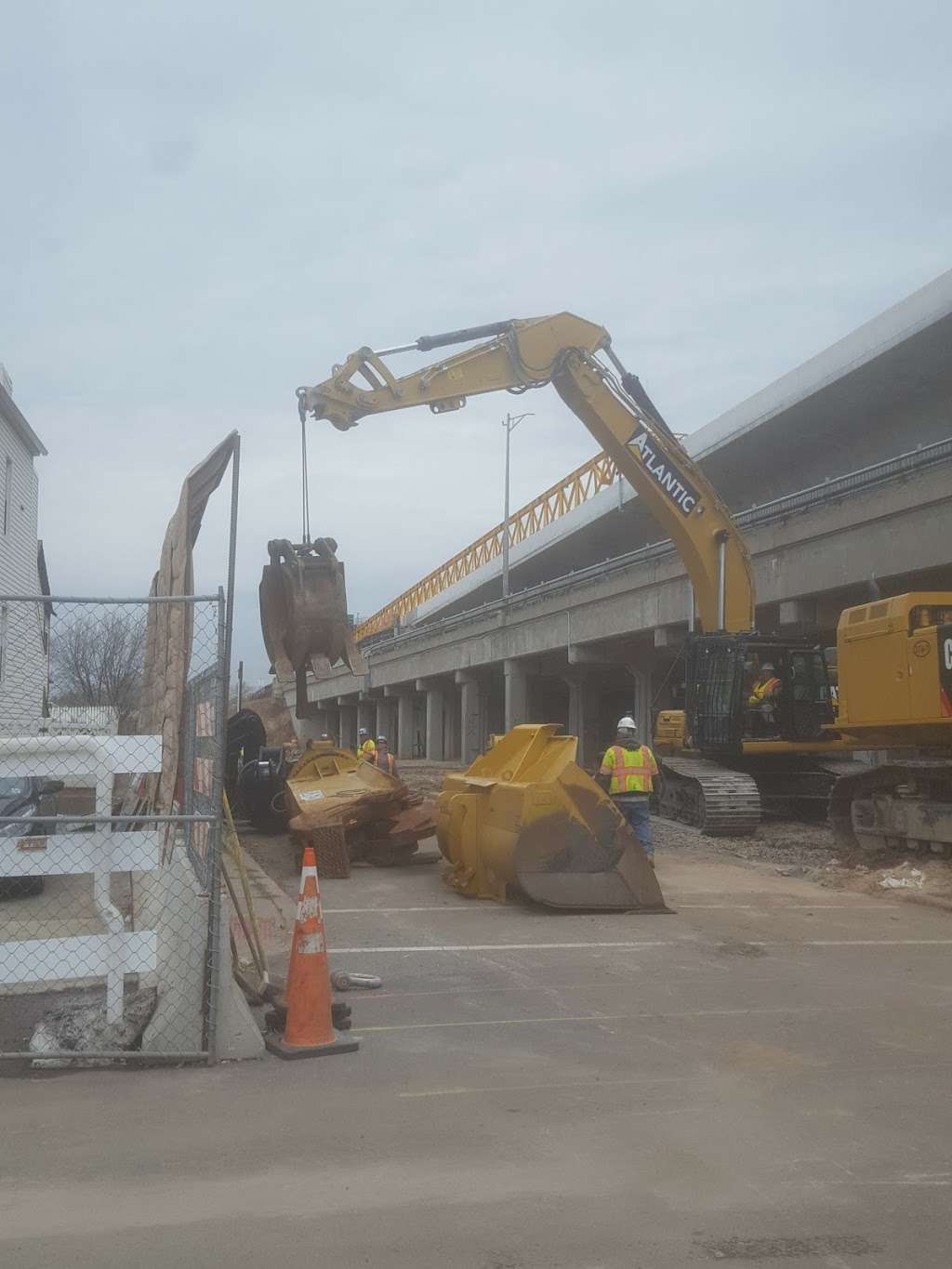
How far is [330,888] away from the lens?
13031 millimetres

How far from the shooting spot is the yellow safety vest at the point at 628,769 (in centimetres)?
1333

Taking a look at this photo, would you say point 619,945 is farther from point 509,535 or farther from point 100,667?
point 509,535

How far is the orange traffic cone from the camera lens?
6.31 m

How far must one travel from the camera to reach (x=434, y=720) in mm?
53062

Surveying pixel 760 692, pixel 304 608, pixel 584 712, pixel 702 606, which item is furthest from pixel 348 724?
pixel 304 608

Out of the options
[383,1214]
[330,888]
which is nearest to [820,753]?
Answer: [330,888]

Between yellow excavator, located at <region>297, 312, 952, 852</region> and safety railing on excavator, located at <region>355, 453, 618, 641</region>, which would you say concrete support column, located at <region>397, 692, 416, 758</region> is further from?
yellow excavator, located at <region>297, 312, 952, 852</region>

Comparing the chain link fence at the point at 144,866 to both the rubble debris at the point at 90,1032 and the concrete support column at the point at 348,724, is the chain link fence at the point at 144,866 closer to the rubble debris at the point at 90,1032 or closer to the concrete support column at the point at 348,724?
the rubble debris at the point at 90,1032

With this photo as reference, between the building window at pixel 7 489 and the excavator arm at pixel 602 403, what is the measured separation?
10.6 meters

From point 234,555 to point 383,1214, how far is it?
10.5 feet

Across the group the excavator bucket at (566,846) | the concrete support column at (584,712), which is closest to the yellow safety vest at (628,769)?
the excavator bucket at (566,846)

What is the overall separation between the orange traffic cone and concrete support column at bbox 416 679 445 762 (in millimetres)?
46363

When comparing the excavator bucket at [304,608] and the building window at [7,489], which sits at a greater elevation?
the building window at [7,489]

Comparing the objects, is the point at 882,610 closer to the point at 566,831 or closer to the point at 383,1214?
the point at 566,831
